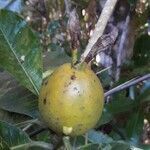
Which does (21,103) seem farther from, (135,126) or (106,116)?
(135,126)

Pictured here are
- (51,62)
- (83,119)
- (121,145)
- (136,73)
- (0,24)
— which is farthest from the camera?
(136,73)

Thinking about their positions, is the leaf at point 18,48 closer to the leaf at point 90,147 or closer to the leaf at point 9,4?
the leaf at point 90,147

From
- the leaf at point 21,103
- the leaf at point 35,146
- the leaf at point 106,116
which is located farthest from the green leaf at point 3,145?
the leaf at point 106,116

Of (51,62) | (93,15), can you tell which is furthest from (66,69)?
(93,15)

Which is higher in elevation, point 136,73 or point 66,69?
point 66,69

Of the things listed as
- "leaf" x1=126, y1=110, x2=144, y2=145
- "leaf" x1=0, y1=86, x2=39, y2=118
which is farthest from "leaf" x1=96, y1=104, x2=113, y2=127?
"leaf" x1=0, y1=86, x2=39, y2=118

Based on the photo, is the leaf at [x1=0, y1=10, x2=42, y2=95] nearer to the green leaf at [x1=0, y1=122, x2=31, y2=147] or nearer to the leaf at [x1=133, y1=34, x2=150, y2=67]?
the green leaf at [x1=0, y1=122, x2=31, y2=147]

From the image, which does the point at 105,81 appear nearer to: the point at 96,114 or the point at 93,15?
the point at 93,15
